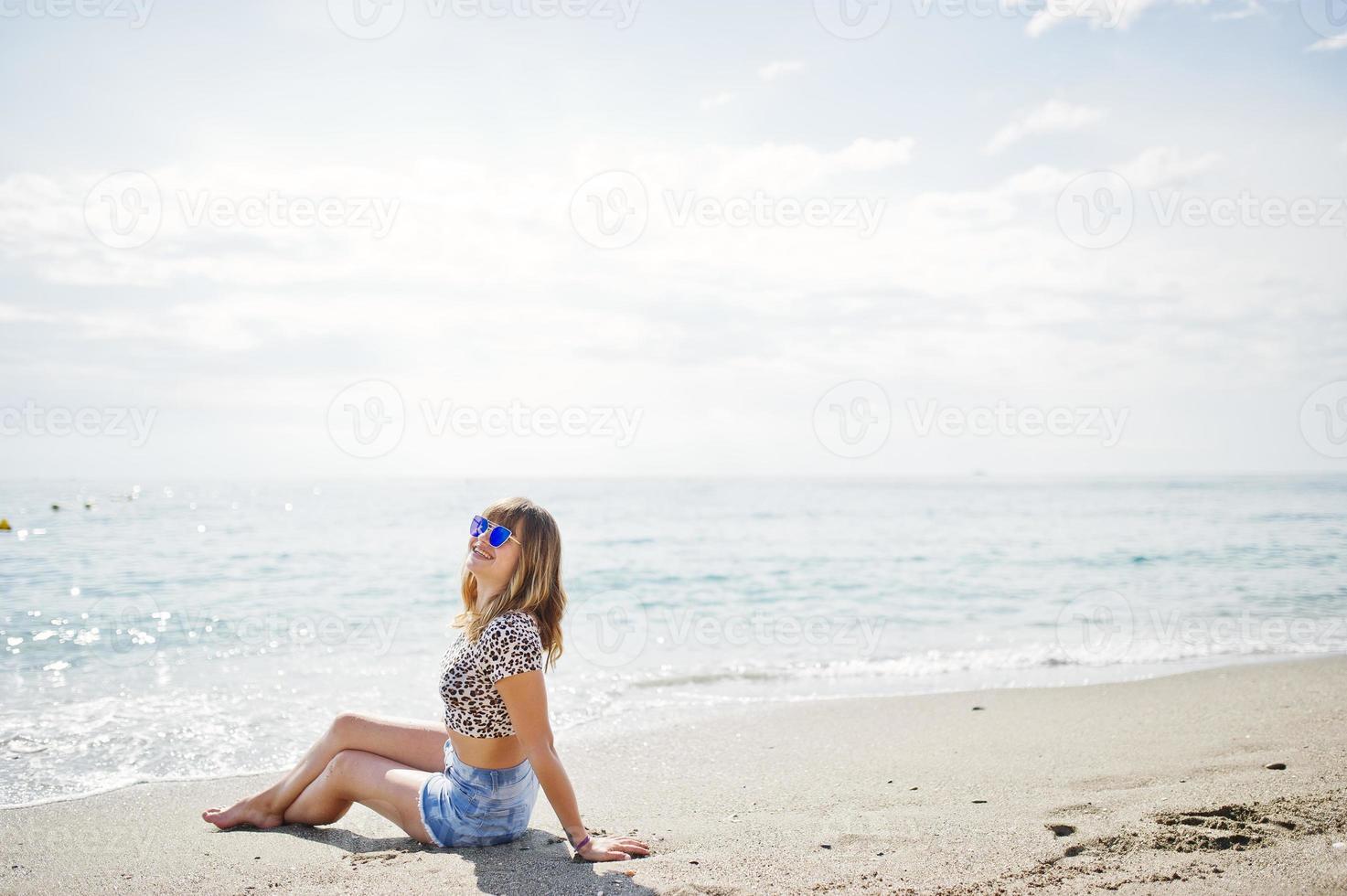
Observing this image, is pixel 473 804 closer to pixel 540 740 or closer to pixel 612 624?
pixel 540 740

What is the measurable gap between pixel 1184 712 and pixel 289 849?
6.34 meters

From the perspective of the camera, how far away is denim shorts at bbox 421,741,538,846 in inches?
157

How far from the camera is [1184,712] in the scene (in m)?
6.62

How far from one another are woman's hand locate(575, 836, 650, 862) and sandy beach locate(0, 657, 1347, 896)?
0.16ft

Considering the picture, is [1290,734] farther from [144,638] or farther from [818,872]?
[144,638]

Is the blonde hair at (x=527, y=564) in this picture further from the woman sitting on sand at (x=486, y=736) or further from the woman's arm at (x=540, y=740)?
the woman's arm at (x=540, y=740)
